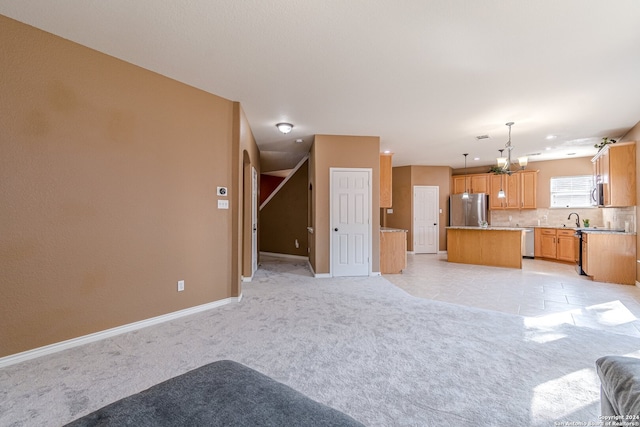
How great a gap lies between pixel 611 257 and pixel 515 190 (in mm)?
3324

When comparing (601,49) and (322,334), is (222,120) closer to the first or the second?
(322,334)

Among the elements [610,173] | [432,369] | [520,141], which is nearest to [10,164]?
[432,369]

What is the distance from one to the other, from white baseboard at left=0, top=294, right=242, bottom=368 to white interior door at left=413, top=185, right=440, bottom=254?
21.9ft

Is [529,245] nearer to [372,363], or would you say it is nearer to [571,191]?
[571,191]

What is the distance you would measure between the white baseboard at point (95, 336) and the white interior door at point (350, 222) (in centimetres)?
249

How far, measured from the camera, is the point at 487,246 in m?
6.52

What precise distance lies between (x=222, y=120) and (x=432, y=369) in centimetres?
373

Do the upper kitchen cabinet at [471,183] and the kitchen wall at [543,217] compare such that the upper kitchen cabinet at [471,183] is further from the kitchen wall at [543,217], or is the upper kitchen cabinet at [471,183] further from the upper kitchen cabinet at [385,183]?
the upper kitchen cabinet at [385,183]

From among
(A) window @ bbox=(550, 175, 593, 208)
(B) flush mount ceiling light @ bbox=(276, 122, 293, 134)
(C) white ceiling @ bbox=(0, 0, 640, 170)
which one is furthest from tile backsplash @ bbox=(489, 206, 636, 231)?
(B) flush mount ceiling light @ bbox=(276, 122, 293, 134)

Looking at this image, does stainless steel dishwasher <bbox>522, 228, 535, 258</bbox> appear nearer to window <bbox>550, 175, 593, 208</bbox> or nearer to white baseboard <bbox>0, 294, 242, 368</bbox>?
window <bbox>550, 175, 593, 208</bbox>

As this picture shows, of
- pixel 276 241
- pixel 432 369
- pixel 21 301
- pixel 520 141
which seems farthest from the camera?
pixel 276 241

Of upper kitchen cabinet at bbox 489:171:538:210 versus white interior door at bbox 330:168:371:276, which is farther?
upper kitchen cabinet at bbox 489:171:538:210

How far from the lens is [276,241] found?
26.9 feet

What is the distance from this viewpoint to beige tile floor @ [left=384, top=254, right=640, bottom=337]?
330cm
